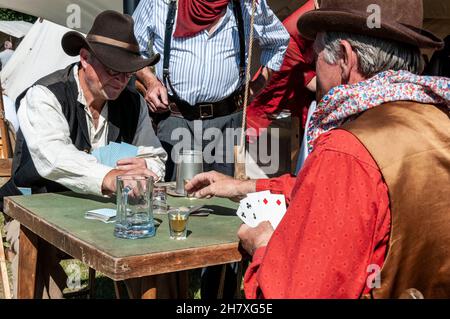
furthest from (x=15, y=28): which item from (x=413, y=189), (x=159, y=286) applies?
(x=413, y=189)

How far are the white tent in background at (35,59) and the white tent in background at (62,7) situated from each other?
2018 millimetres

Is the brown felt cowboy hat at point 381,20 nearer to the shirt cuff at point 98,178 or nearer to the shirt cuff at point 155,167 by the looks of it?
the shirt cuff at point 98,178

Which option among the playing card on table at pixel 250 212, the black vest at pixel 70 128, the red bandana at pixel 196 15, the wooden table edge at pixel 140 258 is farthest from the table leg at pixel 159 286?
the red bandana at pixel 196 15

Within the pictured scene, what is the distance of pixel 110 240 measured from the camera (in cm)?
195

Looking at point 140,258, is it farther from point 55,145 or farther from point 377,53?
point 55,145

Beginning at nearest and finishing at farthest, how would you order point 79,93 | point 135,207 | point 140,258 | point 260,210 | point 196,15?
point 140,258 → point 260,210 → point 135,207 → point 79,93 → point 196,15

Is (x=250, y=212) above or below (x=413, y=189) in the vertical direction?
below

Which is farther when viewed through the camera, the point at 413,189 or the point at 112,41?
the point at 112,41

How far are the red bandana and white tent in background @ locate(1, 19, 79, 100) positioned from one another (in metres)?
6.04

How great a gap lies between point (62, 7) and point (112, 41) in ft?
15.0

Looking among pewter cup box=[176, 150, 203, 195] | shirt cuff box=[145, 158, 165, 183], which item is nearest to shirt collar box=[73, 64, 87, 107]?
shirt cuff box=[145, 158, 165, 183]

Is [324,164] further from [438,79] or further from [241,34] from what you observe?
[241,34]

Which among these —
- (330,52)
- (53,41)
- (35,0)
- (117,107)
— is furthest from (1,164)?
(53,41)

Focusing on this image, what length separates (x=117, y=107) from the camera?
315 cm
